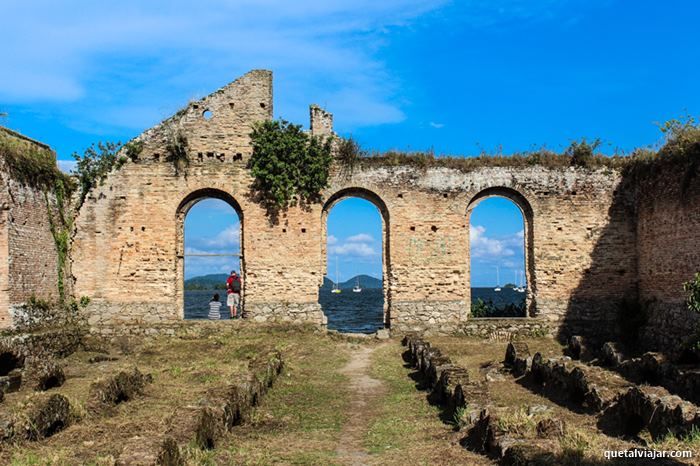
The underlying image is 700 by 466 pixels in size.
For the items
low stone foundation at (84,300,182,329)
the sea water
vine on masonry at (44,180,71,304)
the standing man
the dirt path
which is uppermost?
vine on masonry at (44,180,71,304)

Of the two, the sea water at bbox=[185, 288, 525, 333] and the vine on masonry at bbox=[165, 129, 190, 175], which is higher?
the vine on masonry at bbox=[165, 129, 190, 175]

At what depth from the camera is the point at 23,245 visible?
17.6m

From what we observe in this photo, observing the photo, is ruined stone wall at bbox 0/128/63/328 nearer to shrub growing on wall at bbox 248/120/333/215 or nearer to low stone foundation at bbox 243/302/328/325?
low stone foundation at bbox 243/302/328/325

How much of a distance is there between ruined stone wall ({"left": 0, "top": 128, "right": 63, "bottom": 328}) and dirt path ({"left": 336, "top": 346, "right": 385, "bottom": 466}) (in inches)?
346

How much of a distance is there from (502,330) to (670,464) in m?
13.7

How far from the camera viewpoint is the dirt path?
8.91 m

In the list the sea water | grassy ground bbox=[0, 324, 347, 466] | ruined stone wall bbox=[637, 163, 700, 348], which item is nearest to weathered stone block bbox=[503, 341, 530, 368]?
ruined stone wall bbox=[637, 163, 700, 348]

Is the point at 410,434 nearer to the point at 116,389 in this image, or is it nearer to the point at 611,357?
the point at 116,389

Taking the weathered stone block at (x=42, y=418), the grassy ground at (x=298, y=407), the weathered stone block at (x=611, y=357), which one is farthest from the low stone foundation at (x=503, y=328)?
the weathered stone block at (x=42, y=418)

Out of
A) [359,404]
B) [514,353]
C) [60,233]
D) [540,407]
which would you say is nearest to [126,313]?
[60,233]

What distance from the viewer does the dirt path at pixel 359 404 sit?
8.91 metres

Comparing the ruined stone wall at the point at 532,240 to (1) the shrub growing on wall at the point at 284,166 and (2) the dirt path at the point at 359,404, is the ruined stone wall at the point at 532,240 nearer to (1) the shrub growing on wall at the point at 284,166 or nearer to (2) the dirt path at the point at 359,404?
(1) the shrub growing on wall at the point at 284,166

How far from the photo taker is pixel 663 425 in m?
8.66

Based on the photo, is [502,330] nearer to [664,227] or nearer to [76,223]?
[664,227]
